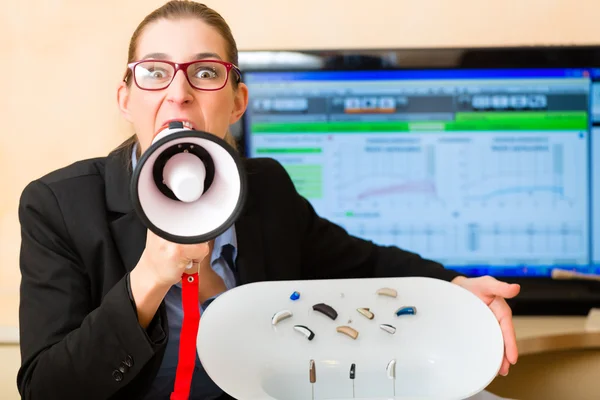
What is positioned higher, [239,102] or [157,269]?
[239,102]

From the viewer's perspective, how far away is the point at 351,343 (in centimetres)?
94

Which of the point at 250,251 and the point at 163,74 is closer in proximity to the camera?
the point at 163,74

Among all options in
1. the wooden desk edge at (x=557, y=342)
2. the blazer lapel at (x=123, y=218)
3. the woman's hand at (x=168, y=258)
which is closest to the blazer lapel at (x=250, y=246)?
the blazer lapel at (x=123, y=218)

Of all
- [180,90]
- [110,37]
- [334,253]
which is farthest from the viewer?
[110,37]

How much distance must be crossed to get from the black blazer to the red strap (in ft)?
0.22

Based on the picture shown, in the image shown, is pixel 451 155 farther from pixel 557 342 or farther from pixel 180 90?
pixel 180 90

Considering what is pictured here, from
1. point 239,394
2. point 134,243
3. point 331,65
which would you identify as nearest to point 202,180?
point 239,394

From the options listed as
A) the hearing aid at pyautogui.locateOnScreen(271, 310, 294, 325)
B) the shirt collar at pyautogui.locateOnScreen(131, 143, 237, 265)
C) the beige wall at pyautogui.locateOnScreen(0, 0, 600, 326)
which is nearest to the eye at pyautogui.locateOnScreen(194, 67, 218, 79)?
the shirt collar at pyautogui.locateOnScreen(131, 143, 237, 265)

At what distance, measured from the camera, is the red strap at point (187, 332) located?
847 millimetres

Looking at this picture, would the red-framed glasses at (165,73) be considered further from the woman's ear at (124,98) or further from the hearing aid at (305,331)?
the hearing aid at (305,331)

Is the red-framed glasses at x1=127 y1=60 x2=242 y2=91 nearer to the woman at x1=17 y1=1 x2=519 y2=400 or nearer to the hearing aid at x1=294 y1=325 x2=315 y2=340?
the woman at x1=17 y1=1 x2=519 y2=400

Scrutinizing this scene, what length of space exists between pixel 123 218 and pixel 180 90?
0.26m

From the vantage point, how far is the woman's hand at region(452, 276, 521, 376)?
947 mm

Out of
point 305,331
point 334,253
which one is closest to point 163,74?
point 305,331
